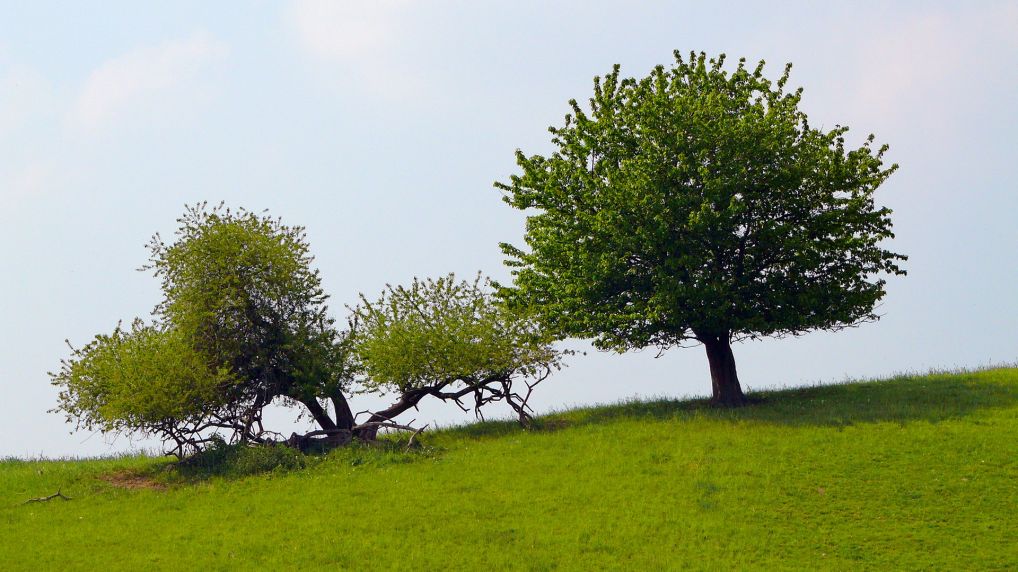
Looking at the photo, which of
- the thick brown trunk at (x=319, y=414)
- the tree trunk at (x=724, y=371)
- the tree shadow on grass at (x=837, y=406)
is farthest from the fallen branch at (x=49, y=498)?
the tree trunk at (x=724, y=371)

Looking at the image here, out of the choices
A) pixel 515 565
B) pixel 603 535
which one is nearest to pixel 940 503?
pixel 603 535

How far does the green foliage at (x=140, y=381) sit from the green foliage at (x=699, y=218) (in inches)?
574

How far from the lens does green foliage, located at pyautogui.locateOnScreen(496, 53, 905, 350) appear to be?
38.8 meters

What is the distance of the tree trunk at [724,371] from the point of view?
1644 inches

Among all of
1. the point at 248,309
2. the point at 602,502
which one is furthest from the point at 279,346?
the point at 602,502

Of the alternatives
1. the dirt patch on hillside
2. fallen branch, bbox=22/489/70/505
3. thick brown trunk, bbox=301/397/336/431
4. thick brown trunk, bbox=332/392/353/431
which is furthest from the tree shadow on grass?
fallen branch, bbox=22/489/70/505

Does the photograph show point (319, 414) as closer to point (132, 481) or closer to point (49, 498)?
point (132, 481)

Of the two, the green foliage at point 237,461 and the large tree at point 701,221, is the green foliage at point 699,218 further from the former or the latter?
the green foliage at point 237,461

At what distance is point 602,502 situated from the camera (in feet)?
95.5

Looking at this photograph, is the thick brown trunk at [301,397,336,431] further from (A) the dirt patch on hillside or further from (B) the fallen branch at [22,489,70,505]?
(B) the fallen branch at [22,489,70,505]

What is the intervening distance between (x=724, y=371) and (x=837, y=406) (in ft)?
16.3

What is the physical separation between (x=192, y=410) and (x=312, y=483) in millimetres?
6850

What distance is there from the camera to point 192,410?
3684 cm

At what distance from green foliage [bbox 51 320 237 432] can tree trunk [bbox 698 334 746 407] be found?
20.9m
